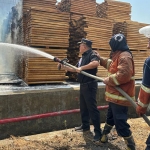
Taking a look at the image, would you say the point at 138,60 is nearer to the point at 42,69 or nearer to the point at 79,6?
the point at 79,6

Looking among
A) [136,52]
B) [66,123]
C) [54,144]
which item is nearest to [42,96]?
[66,123]

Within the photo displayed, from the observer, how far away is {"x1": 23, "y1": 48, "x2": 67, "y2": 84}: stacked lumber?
6.16 metres

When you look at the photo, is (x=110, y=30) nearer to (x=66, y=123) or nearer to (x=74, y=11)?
(x=74, y=11)

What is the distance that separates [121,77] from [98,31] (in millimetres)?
4205

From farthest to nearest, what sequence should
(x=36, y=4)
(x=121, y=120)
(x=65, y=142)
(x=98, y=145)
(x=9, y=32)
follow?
(x=9, y=32), (x=36, y=4), (x=65, y=142), (x=98, y=145), (x=121, y=120)

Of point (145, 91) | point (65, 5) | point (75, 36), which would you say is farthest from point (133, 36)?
point (145, 91)

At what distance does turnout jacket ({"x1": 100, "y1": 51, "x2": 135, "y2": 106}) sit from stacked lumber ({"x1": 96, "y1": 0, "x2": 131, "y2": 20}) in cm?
511

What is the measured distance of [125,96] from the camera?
11.8ft

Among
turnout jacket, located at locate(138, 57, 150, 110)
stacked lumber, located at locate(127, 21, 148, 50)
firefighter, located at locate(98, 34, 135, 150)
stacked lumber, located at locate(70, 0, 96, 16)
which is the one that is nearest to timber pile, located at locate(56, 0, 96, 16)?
stacked lumber, located at locate(70, 0, 96, 16)

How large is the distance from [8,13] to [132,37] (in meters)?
5.85

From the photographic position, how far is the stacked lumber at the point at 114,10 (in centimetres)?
855

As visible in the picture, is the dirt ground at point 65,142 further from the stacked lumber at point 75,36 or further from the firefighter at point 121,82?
the stacked lumber at point 75,36

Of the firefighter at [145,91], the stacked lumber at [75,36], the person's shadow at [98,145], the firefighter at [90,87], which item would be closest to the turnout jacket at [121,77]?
the firefighter at [90,87]

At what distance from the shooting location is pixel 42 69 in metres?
6.30
